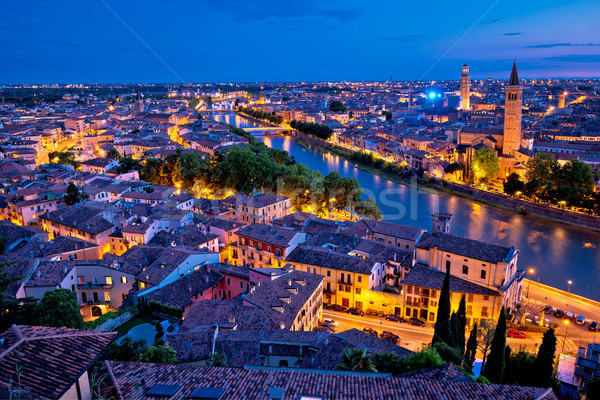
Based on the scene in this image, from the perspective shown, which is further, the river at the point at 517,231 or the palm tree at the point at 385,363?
the river at the point at 517,231

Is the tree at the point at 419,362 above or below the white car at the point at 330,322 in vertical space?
above

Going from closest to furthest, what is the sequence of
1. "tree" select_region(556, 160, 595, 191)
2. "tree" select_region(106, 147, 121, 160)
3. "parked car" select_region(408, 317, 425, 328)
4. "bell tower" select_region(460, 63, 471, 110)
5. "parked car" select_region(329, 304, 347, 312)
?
"parked car" select_region(408, 317, 425, 328) → "parked car" select_region(329, 304, 347, 312) → "tree" select_region(556, 160, 595, 191) → "tree" select_region(106, 147, 121, 160) → "bell tower" select_region(460, 63, 471, 110)

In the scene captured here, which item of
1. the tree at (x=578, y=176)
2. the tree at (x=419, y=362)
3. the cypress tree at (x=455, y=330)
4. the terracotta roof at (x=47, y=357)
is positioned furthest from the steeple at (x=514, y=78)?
the terracotta roof at (x=47, y=357)

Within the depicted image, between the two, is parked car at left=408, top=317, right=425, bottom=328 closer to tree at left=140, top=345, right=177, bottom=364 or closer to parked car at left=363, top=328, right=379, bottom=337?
parked car at left=363, top=328, right=379, bottom=337

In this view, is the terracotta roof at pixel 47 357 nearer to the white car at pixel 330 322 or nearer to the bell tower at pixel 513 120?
the white car at pixel 330 322

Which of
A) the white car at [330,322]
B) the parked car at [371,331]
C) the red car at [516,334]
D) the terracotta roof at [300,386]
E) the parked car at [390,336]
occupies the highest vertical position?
the terracotta roof at [300,386]

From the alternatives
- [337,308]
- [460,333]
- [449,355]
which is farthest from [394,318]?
[449,355]

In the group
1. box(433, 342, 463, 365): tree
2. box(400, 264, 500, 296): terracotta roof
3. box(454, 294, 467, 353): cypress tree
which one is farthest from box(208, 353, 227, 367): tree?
box(400, 264, 500, 296): terracotta roof
